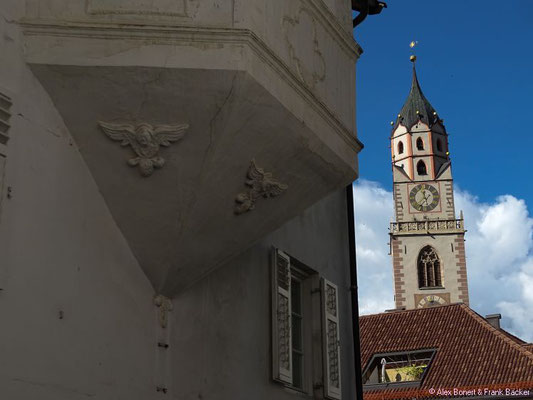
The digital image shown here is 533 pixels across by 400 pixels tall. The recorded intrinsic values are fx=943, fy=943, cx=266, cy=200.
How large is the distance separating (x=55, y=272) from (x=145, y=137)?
1151 millimetres

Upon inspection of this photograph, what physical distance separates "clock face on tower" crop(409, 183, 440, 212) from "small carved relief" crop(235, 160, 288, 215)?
74.9m

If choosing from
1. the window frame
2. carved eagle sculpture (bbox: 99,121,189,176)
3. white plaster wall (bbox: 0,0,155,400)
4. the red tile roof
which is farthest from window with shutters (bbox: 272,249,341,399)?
the window frame

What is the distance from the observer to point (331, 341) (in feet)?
35.1

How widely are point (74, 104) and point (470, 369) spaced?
2298 centimetres

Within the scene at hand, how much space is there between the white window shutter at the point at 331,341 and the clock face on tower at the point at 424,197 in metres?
71.7

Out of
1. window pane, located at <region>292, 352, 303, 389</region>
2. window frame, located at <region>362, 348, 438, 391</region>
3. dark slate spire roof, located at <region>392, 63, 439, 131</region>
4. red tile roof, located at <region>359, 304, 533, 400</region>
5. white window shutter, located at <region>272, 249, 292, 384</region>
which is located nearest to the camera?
white window shutter, located at <region>272, 249, 292, 384</region>

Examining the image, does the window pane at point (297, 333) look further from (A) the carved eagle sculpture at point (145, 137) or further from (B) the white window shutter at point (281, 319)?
(A) the carved eagle sculpture at point (145, 137)

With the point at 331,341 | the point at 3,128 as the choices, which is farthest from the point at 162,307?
the point at 331,341

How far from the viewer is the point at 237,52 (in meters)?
6.65

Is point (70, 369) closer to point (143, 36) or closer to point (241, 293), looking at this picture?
point (143, 36)

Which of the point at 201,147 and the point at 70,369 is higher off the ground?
the point at 201,147

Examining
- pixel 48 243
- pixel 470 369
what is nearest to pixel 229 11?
pixel 48 243

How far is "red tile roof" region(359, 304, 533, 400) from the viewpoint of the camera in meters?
27.0

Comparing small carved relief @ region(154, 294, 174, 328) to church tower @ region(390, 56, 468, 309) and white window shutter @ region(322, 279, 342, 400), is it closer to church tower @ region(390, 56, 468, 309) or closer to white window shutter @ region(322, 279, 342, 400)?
white window shutter @ region(322, 279, 342, 400)
